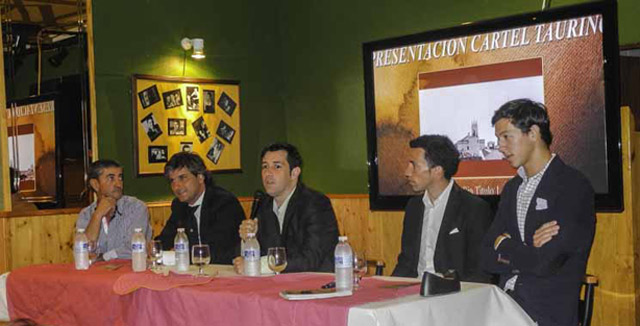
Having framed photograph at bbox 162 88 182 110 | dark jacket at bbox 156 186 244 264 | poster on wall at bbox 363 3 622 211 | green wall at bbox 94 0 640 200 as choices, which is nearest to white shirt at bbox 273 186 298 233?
dark jacket at bbox 156 186 244 264

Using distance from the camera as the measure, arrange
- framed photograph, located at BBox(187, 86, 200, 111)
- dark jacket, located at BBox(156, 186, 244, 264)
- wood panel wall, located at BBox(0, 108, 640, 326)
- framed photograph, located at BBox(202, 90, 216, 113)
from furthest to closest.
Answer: framed photograph, located at BBox(202, 90, 216, 113), framed photograph, located at BBox(187, 86, 200, 111), wood panel wall, located at BBox(0, 108, 640, 326), dark jacket, located at BBox(156, 186, 244, 264)

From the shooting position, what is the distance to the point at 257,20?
7.30m

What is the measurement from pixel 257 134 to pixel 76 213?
1941 mm

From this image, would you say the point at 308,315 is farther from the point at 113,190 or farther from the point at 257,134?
the point at 257,134

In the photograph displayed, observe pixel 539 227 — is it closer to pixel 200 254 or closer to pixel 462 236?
pixel 462 236

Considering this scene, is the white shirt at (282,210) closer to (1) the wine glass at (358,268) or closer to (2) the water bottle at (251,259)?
(2) the water bottle at (251,259)

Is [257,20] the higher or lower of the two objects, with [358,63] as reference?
higher

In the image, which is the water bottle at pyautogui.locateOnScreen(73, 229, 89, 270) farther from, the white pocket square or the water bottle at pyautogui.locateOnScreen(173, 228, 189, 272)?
the white pocket square

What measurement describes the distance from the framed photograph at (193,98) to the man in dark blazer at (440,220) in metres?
3.20

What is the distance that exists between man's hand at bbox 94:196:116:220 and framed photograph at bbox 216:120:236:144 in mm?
2338

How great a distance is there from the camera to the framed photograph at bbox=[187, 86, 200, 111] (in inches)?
265

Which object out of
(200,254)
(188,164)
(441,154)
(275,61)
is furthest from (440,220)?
(275,61)

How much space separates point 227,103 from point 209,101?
0.20m

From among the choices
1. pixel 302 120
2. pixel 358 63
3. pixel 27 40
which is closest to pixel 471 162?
pixel 358 63
